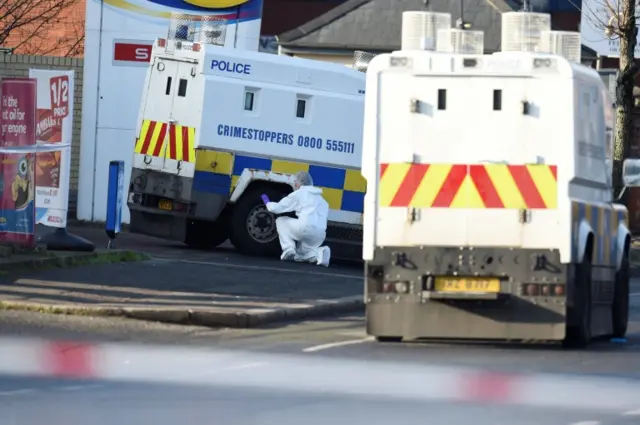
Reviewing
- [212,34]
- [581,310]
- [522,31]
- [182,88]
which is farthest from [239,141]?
[581,310]

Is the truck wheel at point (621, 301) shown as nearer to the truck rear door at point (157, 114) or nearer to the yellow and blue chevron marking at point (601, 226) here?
the yellow and blue chevron marking at point (601, 226)

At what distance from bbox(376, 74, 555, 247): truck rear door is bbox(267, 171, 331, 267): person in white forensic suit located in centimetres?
895

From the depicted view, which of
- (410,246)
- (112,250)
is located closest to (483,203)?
(410,246)

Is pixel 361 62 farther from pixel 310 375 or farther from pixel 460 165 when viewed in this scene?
pixel 310 375

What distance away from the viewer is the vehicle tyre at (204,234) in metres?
24.9

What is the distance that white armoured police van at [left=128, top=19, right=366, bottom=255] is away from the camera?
23.8 m

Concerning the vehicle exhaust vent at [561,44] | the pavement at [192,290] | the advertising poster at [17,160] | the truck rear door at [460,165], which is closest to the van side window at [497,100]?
the truck rear door at [460,165]

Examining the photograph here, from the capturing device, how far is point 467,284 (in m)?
14.2

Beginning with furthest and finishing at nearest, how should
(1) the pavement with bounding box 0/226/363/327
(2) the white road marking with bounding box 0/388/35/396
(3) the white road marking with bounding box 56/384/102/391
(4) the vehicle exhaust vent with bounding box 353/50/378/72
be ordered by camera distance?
(4) the vehicle exhaust vent with bounding box 353/50/378/72 < (1) the pavement with bounding box 0/226/363/327 < (3) the white road marking with bounding box 56/384/102/391 < (2) the white road marking with bounding box 0/388/35/396

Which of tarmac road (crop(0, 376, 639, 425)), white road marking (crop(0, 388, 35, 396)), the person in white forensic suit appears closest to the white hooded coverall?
the person in white forensic suit

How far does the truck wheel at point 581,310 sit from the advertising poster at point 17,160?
747 cm

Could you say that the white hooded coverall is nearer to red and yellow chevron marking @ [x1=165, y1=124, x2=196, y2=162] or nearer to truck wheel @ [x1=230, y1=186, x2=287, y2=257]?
truck wheel @ [x1=230, y1=186, x2=287, y2=257]

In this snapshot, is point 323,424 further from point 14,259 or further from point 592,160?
point 14,259

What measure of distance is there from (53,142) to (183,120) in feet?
9.52
